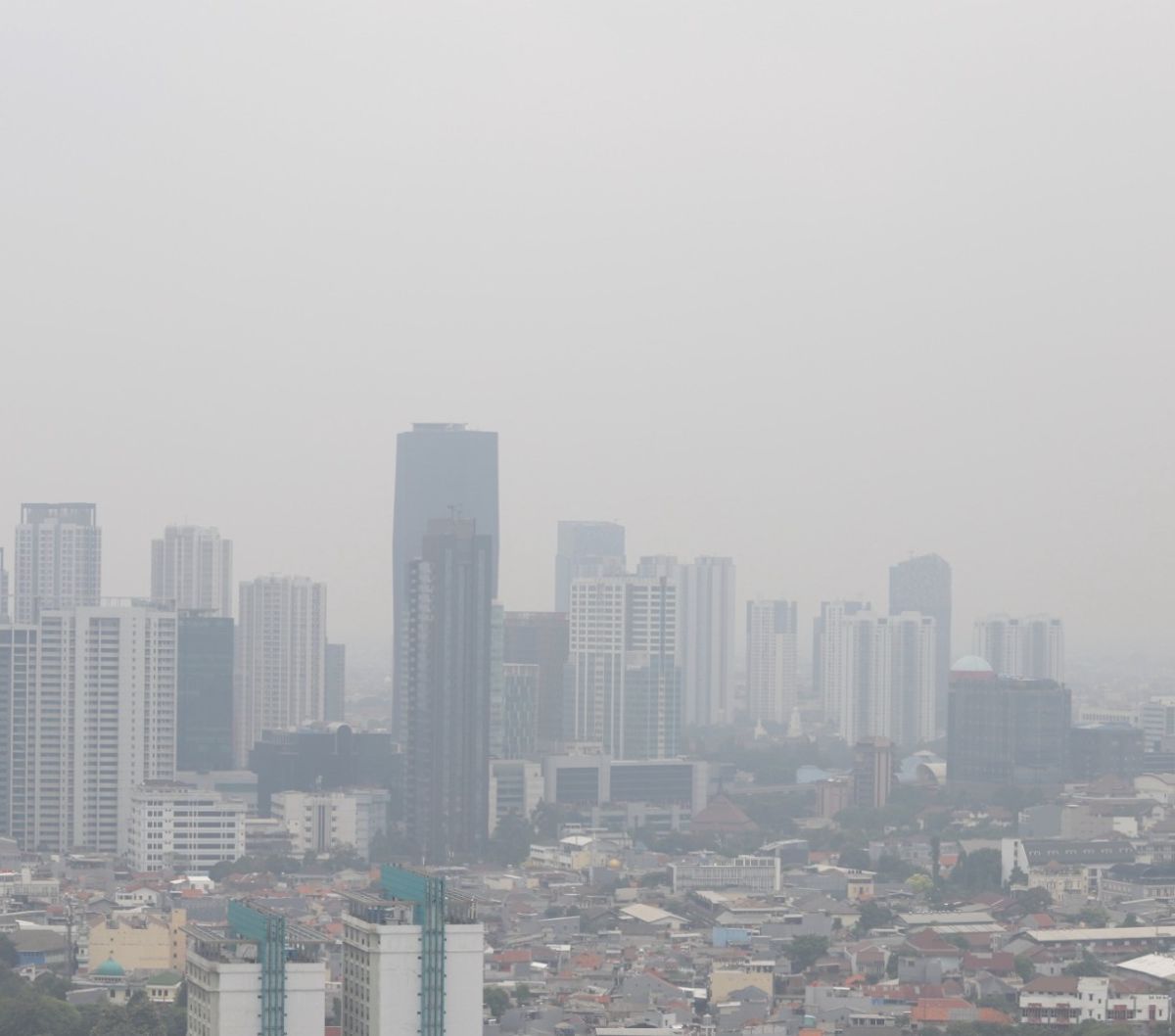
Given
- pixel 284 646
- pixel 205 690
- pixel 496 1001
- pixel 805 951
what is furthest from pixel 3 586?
pixel 496 1001

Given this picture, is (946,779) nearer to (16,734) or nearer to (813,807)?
(813,807)

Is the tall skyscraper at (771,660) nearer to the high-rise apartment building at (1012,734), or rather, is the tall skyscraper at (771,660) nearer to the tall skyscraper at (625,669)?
the tall skyscraper at (625,669)

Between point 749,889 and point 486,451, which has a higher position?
point 486,451

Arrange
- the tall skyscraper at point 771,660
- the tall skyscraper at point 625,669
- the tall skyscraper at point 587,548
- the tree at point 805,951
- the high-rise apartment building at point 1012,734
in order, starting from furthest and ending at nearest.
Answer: the tall skyscraper at point 771,660 → the tall skyscraper at point 587,548 → the tall skyscraper at point 625,669 → the high-rise apartment building at point 1012,734 → the tree at point 805,951

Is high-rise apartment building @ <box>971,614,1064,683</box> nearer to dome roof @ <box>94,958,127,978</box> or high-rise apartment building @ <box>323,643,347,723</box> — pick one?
high-rise apartment building @ <box>323,643,347,723</box>

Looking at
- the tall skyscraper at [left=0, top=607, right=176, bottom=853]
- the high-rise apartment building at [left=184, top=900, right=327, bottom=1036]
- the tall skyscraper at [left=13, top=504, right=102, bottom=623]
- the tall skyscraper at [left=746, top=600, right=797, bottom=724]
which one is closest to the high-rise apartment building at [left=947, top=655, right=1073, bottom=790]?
the tall skyscraper at [left=13, top=504, right=102, bottom=623]

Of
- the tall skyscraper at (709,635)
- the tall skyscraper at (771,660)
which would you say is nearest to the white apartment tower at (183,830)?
the tall skyscraper at (709,635)

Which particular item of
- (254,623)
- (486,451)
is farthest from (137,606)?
(486,451)
